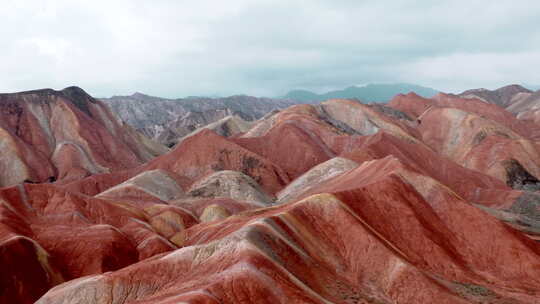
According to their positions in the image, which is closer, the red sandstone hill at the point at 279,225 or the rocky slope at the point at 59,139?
the red sandstone hill at the point at 279,225

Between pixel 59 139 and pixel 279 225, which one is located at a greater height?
pixel 279 225

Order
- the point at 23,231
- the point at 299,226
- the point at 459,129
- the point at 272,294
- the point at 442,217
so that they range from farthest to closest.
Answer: the point at 459,129, the point at 23,231, the point at 442,217, the point at 299,226, the point at 272,294

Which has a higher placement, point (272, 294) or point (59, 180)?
Result: point (272, 294)

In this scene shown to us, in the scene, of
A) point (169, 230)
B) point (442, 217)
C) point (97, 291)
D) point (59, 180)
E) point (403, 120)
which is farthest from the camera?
point (403, 120)

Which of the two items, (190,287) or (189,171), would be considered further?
(189,171)

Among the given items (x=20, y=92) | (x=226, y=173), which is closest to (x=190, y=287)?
(x=226, y=173)

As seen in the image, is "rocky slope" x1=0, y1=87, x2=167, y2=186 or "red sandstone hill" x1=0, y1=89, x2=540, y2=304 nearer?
"red sandstone hill" x1=0, y1=89, x2=540, y2=304

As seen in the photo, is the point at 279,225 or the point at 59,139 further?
the point at 59,139

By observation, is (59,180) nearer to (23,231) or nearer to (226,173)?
(226,173)
